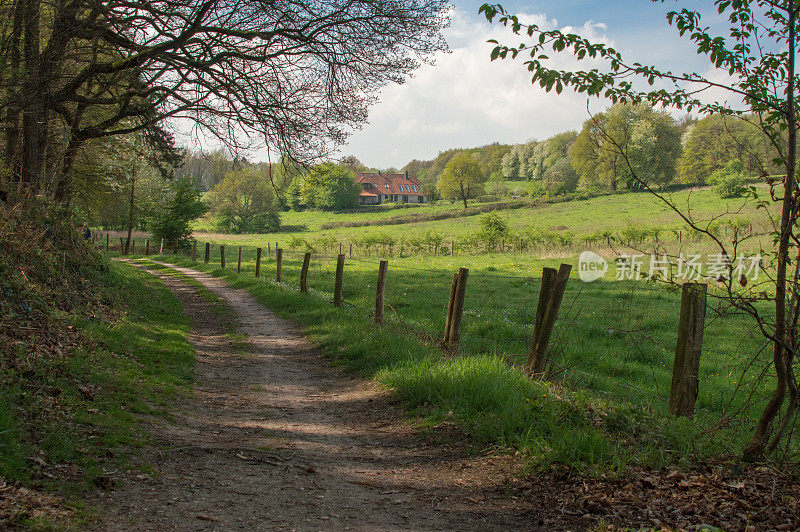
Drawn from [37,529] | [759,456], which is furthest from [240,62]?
[759,456]

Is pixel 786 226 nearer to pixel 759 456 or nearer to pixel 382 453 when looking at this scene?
pixel 759 456

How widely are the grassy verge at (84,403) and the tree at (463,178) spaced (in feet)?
268

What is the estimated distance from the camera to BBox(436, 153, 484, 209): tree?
87.9 meters

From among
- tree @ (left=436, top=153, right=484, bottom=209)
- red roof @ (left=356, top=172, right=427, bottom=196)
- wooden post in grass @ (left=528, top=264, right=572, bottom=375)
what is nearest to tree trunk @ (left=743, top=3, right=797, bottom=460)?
wooden post in grass @ (left=528, top=264, right=572, bottom=375)

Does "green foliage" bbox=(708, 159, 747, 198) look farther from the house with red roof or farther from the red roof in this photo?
the red roof

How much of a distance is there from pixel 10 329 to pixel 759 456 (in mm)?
7885

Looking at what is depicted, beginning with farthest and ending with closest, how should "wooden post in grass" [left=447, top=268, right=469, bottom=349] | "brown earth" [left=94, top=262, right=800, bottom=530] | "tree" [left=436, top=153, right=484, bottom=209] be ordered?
"tree" [left=436, top=153, right=484, bottom=209] → "wooden post in grass" [left=447, top=268, right=469, bottom=349] → "brown earth" [left=94, top=262, right=800, bottom=530]

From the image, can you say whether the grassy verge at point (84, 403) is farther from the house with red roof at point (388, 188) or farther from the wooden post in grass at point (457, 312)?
the house with red roof at point (388, 188)

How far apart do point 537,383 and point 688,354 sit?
64.9 inches

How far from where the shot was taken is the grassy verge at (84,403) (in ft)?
12.3

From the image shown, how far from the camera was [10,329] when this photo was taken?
20.2 feet

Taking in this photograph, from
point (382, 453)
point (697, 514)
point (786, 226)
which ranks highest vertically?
point (786, 226)

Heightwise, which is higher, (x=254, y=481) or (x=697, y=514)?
(x=697, y=514)

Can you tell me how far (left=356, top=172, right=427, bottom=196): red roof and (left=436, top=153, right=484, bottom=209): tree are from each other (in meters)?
27.7
